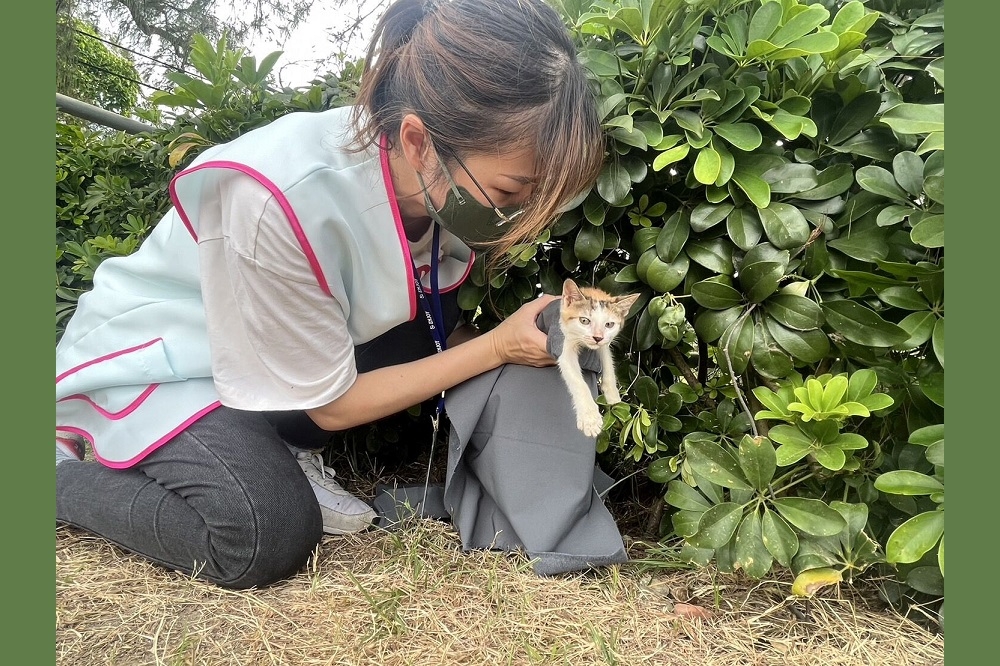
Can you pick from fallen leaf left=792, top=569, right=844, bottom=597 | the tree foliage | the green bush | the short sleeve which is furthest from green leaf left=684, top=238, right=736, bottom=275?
the tree foliage

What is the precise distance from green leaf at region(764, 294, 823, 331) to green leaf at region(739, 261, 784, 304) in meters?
0.03

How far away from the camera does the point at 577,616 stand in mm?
1001

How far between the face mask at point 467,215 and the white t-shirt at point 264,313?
0.24 m

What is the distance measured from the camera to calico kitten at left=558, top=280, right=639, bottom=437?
3.45 ft

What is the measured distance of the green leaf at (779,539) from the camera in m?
0.90

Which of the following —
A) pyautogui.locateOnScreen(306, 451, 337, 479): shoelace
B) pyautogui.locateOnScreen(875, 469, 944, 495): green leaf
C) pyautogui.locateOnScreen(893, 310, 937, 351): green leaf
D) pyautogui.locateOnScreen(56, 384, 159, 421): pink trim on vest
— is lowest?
pyautogui.locateOnScreen(306, 451, 337, 479): shoelace

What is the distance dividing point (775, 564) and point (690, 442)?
0.28 metres

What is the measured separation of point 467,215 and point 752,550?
0.69 meters

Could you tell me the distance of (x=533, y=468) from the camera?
1.15 metres

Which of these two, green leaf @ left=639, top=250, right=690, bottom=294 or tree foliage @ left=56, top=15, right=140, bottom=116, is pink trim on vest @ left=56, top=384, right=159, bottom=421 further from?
green leaf @ left=639, top=250, right=690, bottom=294

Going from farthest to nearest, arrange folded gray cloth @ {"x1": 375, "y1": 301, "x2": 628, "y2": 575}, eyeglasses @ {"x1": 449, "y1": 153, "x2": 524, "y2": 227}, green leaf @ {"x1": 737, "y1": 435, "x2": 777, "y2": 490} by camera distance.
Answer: folded gray cloth @ {"x1": 375, "y1": 301, "x2": 628, "y2": 575}, eyeglasses @ {"x1": 449, "y1": 153, "x2": 524, "y2": 227}, green leaf @ {"x1": 737, "y1": 435, "x2": 777, "y2": 490}

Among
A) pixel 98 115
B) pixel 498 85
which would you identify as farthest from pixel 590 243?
pixel 98 115

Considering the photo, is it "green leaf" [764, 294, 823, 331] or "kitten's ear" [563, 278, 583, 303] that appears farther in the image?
"kitten's ear" [563, 278, 583, 303]

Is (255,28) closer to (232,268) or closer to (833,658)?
(232,268)
